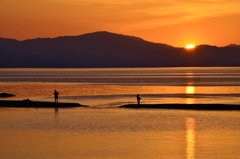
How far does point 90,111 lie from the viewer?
2079 inches

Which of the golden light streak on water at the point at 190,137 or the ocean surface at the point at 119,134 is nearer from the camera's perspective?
the golden light streak on water at the point at 190,137

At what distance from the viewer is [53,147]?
31391 mm

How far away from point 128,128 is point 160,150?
10138 millimetres

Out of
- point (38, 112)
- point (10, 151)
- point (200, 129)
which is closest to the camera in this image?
point (10, 151)

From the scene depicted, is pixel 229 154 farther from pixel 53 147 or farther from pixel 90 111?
pixel 90 111

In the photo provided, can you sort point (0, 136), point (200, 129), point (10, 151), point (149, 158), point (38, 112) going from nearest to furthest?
point (149, 158) → point (10, 151) → point (0, 136) → point (200, 129) → point (38, 112)

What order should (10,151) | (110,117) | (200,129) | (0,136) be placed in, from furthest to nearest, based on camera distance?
(110,117)
(200,129)
(0,136)
(10,151)

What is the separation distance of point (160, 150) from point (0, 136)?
1122cm

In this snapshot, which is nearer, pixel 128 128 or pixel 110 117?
pixel 128 128

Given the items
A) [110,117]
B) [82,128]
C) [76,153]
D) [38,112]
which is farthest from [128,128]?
[38,112]

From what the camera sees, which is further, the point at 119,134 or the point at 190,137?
the point at 119,134

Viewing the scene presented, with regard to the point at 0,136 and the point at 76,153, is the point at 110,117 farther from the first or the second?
the point at 76,153

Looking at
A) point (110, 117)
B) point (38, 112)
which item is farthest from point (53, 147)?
point (38, 112)

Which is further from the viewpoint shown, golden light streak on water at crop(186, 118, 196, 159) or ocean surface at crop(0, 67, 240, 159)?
ocean surface at crop(0, 67, 240, 159)
